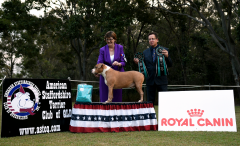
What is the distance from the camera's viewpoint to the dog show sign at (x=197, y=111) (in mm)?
4844

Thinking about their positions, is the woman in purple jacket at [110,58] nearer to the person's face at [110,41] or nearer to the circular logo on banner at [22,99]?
the person's face at [110,41]

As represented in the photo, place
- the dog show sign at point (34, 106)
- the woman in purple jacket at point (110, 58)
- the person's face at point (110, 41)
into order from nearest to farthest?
the dog show sign at point (34, 106)
the person's face at point (110, 41)
the woman in purple jacket at point (110, 58)

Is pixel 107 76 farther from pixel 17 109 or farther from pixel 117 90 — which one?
pixel 17 109

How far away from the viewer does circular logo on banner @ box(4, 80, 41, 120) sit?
449cm

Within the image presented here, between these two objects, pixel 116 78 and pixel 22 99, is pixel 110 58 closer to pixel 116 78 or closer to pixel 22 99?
pixel 116 78

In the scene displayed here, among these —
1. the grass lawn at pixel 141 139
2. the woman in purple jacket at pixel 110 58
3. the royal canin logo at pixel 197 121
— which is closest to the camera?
the grass lawn at pixel 141 139

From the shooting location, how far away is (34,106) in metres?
4.84

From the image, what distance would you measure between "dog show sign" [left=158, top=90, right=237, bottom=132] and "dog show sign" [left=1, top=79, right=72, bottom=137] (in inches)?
85.3

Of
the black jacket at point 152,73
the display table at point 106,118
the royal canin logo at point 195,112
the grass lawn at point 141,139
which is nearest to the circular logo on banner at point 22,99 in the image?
the grass lawn at point 141,139

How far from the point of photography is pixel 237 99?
17906 mm

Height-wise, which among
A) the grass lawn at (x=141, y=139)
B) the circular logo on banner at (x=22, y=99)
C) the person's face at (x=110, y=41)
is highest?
the person's face at (x=110, y=41)

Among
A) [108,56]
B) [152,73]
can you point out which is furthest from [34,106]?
[152,73]

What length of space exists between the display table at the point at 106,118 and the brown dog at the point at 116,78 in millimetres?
271

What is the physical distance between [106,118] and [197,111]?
6.25 ft
